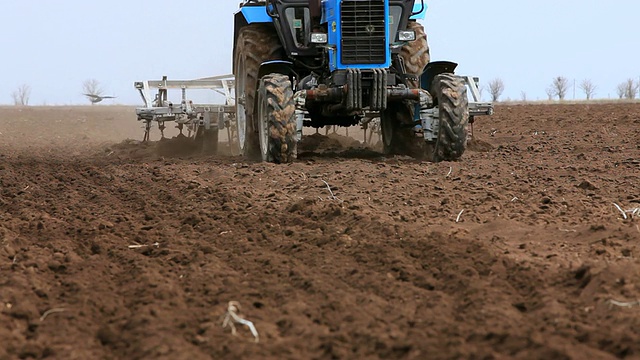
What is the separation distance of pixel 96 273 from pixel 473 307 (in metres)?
2.41

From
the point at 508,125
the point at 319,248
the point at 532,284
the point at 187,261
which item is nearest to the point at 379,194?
the point at 319,248

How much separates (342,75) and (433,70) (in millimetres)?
1322

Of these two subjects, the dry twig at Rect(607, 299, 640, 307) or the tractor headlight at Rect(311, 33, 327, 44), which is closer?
the dry twig at Rect(607, 299, 640, 307)

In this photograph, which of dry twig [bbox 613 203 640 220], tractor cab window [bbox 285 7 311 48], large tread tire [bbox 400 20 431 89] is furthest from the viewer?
large tread tire [bbox 400 20 431 89]

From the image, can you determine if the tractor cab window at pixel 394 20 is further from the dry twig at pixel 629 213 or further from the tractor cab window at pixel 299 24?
the dry twig at pixel 629 213

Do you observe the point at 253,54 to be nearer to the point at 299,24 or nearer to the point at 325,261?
the point at 299,24

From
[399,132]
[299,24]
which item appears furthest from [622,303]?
[399,132]

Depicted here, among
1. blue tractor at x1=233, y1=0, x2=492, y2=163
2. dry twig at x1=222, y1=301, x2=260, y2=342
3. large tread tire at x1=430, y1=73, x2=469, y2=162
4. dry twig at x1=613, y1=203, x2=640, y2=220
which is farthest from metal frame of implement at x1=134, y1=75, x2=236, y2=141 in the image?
dry twig at x1=222, y1=301, x2=260, y2=342

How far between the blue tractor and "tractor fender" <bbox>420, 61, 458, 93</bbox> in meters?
0.01

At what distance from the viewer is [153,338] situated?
4293 mm

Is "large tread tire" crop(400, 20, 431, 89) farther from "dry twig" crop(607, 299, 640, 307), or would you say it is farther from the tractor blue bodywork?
"dry twig" crop(607, 299, 640, 307)

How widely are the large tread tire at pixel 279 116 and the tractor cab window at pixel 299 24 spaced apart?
0.86m

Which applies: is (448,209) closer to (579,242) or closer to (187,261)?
Answer: (579,242)

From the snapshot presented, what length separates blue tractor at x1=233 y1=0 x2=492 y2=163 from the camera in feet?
35.3
